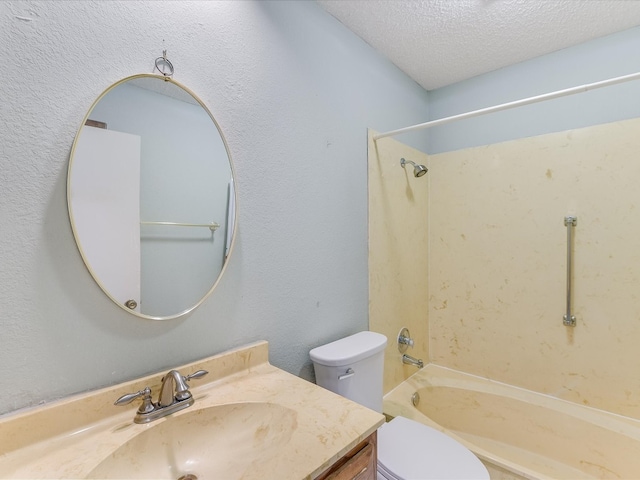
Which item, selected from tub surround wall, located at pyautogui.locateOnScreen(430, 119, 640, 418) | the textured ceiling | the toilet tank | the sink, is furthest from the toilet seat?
the textured ceiling

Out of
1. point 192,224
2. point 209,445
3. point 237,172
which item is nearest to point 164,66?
point 237,172

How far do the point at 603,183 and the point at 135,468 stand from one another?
2.43 m

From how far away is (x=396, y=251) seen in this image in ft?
6.56

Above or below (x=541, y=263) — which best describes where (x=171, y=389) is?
below

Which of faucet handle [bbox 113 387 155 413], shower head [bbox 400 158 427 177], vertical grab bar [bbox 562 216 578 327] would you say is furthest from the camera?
shower head [bbox 400 158 427 177]

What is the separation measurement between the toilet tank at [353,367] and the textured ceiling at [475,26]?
5.36 ft

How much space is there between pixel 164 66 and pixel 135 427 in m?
1.07

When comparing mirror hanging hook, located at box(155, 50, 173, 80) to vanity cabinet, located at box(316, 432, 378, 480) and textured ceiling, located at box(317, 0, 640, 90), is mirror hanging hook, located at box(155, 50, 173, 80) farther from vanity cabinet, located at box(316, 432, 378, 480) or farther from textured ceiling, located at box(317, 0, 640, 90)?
vanity cabinet, located at box(316, 432, 378, 480)

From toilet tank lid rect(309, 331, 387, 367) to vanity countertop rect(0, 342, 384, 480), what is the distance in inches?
10.1

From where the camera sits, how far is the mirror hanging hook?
37.7 inches

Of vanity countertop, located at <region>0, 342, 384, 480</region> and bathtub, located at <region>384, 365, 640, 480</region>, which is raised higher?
vanity countertop, located at <region>0, 342, 384, 480</region>

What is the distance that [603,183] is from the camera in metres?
1.71

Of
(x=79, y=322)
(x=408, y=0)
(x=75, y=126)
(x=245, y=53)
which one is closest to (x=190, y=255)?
(x=79, y=322)

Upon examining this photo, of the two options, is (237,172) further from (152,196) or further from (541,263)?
(541,263)
